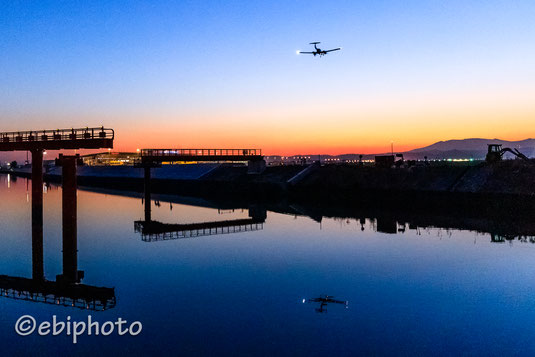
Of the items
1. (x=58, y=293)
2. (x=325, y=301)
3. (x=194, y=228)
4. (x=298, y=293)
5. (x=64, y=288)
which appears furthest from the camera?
(x=194, y=228)

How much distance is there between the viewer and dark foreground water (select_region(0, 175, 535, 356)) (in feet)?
65.0

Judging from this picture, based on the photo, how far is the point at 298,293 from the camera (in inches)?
1066

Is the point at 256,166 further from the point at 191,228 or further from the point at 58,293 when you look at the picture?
the point at 58,293

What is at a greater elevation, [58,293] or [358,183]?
[358,183]

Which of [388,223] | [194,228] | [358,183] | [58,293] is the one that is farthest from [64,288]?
[358,183]

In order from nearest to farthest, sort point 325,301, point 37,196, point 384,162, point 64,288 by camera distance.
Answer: point 325,301, point 64,288, point 37,196, point 384,162

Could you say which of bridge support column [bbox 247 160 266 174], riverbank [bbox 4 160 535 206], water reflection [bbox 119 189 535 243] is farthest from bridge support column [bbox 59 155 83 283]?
bridge support column [bbox 247 160 266 174]

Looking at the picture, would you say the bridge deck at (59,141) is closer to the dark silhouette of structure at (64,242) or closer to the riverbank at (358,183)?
the dark silhouette of structure at (64,242)

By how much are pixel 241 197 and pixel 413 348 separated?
274 feet

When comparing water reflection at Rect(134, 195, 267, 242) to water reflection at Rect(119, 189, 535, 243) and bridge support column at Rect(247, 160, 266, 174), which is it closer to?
water reflection at Rect(119, 189, 535, 243)

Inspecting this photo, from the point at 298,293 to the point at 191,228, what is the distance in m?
34.4

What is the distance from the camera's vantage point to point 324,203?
82.0 metres

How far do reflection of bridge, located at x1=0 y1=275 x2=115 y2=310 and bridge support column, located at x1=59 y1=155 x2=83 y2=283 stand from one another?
2967mm

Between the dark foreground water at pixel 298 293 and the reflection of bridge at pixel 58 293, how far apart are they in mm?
577
